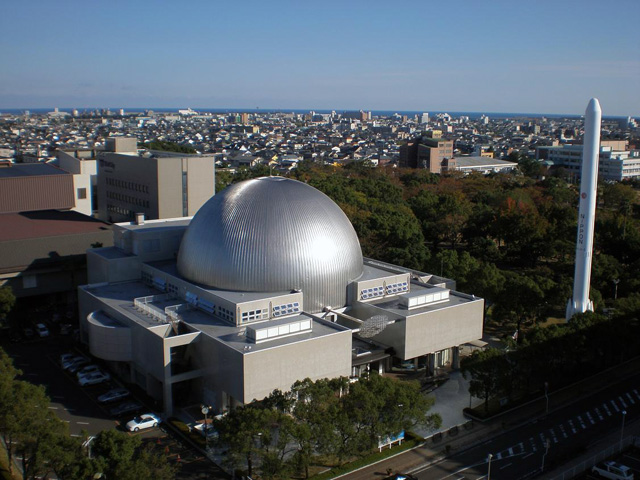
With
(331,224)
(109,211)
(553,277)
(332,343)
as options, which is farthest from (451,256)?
(109,211)

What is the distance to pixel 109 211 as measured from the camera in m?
76.4

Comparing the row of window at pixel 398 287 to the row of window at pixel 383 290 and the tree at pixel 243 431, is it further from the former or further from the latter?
the tree at pixel 243 431

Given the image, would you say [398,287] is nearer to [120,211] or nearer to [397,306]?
[397,306]

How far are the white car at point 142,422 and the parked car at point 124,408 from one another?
4.99ft

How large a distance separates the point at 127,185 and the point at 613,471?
5831 cm

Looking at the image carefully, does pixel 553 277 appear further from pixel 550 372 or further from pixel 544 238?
pixel 550 372

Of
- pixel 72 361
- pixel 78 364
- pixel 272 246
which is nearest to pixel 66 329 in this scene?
pixel 72 361

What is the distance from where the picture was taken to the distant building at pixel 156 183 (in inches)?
2628

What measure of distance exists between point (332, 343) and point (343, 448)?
787cm

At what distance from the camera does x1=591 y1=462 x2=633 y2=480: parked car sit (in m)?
28.1

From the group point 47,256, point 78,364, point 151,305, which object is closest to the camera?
point 151,305

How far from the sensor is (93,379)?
37625 mm

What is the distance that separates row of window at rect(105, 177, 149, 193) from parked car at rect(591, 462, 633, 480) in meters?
53.1

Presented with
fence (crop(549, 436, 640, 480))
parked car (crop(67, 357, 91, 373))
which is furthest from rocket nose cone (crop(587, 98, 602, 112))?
parked car (crop(67, 357, 91, 373))
